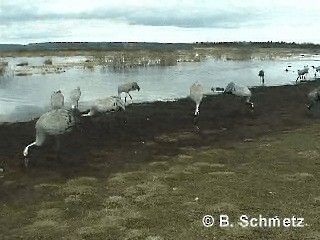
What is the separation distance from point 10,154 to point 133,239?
8460mm

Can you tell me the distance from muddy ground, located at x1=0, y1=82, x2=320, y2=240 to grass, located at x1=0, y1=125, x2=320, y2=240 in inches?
1.0

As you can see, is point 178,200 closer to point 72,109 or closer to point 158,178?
point 158,178

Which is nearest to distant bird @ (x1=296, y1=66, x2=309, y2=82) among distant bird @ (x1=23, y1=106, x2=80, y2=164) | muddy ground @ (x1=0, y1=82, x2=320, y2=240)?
muddy ground @ (x1=0, y1=82, x2=320, y2=240)

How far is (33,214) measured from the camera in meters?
10.8

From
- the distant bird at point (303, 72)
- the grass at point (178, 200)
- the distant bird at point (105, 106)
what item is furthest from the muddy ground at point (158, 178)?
the distant bird at point (303, 72)

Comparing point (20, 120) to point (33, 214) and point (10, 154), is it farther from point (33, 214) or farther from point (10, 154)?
point (33, 214)

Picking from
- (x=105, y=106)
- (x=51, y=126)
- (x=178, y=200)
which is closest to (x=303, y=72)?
(x=105, y=106)

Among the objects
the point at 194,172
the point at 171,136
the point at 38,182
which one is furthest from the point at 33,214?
the point at 171,136

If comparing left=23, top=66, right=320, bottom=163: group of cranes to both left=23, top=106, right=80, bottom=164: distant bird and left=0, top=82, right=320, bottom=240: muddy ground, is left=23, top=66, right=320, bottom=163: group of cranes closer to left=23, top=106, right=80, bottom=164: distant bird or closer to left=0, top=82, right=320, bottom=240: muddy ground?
left=23, top=106, right=80, bottom=164: distant bird

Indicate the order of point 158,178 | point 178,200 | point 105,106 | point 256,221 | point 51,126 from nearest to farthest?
point 256,221 → point 178,200 → point 158,178 → point 51,126 → point 105,106

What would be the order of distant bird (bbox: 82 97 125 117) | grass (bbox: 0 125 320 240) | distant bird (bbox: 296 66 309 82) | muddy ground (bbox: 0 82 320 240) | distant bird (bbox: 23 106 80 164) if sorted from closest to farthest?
grass (bbox: 0 125 320 240), muddy ground (bbox: 0 82 320 240), distant bird (bbox: 23 106 80 164), distant bird (bbox: 82 97 125 117), distant bird (bbox: 296 66 309 82)

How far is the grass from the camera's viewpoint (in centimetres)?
963

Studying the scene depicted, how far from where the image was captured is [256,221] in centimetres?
991

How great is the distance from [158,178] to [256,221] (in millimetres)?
3999
